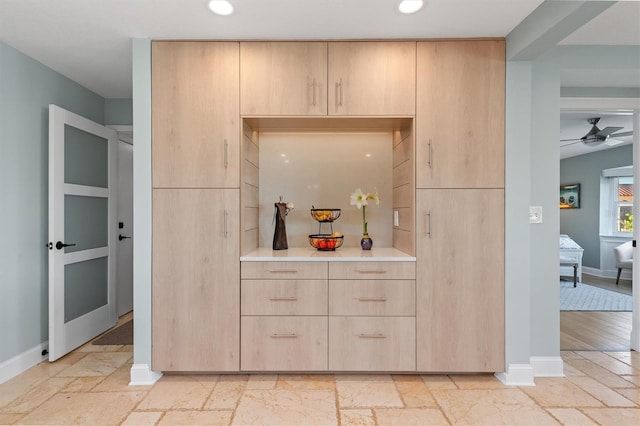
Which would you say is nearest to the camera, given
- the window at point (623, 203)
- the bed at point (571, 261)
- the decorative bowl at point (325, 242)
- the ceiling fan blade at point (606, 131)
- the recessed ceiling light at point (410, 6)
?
the recessed ceiling light at point (410, 6)

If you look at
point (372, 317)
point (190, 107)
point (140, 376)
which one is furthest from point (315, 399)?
point (190, 107)

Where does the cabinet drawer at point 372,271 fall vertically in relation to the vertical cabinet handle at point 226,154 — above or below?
below

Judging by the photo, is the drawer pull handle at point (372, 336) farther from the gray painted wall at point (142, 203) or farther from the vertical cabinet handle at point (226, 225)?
the gray painted wall at point (142, 203)

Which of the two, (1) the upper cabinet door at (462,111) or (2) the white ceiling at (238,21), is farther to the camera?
(1) the upper cabinet door at (462,111)

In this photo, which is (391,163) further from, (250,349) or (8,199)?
(8,199)

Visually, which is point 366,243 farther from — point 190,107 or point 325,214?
point 190,107

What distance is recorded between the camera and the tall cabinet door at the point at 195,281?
2.49 meters

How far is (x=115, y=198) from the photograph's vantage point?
3.68 meters

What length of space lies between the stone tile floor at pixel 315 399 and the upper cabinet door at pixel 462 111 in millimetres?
1375

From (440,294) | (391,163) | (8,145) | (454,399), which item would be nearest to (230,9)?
(391,163)

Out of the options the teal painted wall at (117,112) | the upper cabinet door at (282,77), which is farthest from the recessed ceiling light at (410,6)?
the teal painted wall at (117,112)

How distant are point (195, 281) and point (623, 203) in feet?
25.6

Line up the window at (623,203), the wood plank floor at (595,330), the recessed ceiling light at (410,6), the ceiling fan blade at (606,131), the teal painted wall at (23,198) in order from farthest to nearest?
the window at (623,203) → the ceiling fan blade at (606,131) → the wood plank floor at (595,330) → the teal painted wall at (23,198) → the recessed ceiling light at (410,6)

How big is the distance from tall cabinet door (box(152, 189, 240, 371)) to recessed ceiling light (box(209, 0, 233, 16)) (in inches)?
43.1
